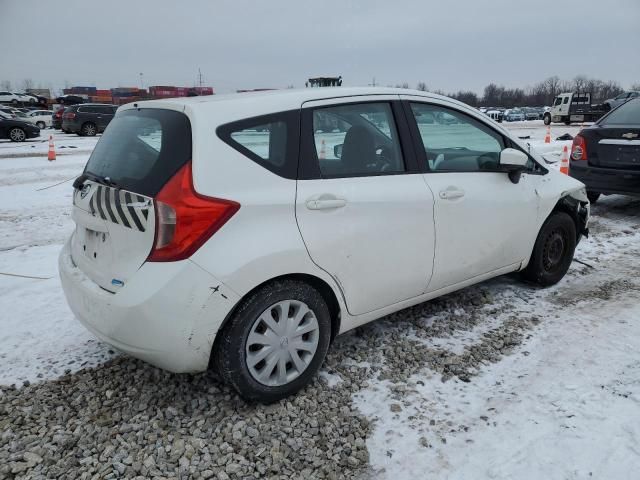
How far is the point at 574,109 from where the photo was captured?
3559 centimetres

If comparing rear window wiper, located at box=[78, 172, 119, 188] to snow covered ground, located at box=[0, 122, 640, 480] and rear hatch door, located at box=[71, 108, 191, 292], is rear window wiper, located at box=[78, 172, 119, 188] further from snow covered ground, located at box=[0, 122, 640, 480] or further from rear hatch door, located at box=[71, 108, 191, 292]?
snow covered ground, located at box=[0, 122, 640, 480]

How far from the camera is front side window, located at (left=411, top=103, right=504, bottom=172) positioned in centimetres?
341

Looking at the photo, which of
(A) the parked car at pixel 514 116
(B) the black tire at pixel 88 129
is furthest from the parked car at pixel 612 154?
(A) the parked car at pixel 514 116

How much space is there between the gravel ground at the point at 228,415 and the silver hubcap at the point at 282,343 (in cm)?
20

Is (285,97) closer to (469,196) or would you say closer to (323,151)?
(323,151)

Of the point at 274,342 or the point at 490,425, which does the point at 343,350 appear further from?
the point at 490,425

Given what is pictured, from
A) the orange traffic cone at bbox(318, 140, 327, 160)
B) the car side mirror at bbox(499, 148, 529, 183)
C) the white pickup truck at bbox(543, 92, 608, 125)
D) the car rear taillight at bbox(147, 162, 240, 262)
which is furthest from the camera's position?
the white pickup truck at bbox(543, 92, 608, 125)

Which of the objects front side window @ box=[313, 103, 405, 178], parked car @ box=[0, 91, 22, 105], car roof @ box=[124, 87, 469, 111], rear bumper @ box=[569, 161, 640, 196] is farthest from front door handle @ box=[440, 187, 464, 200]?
parked car @ box=[0, 91, 22, 105]

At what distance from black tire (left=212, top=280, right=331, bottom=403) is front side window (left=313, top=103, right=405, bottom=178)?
707 millimetres

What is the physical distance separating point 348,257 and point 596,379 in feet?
5.58

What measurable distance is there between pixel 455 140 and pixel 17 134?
77.2 feet

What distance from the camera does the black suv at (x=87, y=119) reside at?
24844 mm

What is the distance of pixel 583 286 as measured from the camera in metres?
4.54

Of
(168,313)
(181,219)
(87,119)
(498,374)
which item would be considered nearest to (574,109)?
(87,119)
